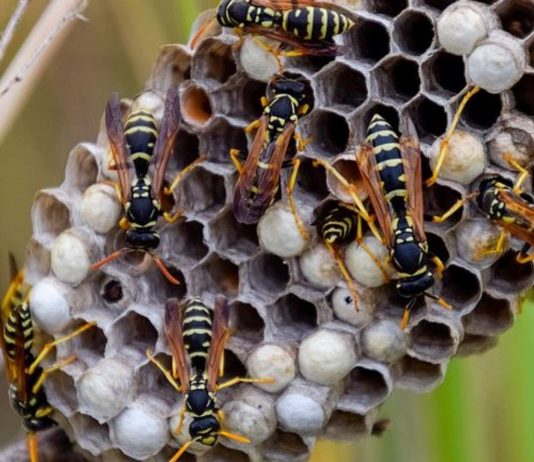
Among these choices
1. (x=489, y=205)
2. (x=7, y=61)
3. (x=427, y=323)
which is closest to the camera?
(x=489, y=205)

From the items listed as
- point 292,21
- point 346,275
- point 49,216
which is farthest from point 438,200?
point 49,216

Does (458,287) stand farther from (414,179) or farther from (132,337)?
(132,337)

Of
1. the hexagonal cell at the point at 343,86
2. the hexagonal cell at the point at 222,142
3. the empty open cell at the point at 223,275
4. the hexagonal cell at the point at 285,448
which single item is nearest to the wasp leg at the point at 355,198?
the hexagonal cell at the point at 343,86

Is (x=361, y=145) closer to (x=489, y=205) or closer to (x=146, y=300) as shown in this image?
(x=489, y=205)

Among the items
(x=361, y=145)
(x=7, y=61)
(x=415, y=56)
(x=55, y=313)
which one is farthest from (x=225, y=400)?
(x=7, y=61)

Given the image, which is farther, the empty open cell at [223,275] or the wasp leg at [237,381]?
the empty open cell at [223,275]

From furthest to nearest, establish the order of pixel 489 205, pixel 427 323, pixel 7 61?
1. pixel 7 61
2. pixel 427 323
3. pixel 489 205

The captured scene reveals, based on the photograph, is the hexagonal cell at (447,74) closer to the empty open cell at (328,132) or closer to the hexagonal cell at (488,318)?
the empty open cell at (328,132)
